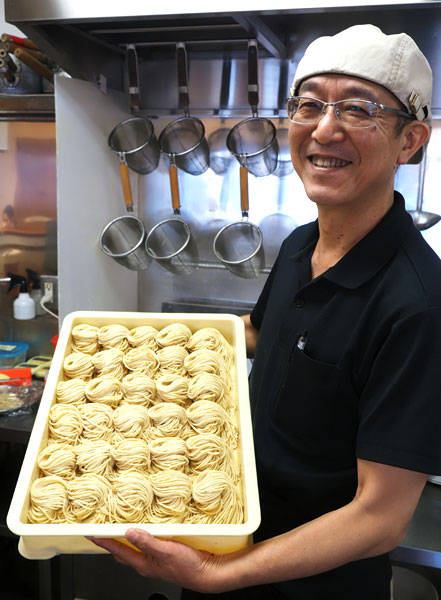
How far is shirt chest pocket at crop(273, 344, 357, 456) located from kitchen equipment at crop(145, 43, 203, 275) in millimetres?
924

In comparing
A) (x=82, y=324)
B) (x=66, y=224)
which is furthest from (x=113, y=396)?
(x=66, y=224)

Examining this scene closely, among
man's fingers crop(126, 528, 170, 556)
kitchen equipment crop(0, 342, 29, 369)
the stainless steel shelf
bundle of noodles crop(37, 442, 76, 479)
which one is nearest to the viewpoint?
man's fingers crop(126, 528, 170, 556)

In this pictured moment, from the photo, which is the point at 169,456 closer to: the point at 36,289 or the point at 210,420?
the point at 210,420

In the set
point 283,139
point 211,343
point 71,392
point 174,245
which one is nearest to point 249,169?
point 283,139

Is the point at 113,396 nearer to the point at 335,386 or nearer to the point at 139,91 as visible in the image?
the point at 335,386

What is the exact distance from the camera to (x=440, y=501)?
1.67m

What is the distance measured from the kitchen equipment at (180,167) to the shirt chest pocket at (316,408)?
3.03 ft

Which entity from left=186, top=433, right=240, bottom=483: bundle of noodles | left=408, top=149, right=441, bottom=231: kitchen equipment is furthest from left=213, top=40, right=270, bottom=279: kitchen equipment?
left=186, top=433, right=240, bottom=483: bundle of noodles

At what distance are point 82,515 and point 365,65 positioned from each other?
0.93 metres

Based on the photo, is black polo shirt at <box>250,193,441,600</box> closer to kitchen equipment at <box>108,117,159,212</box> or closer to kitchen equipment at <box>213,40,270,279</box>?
kitchen equipment at <box>213,40,270,279</box>

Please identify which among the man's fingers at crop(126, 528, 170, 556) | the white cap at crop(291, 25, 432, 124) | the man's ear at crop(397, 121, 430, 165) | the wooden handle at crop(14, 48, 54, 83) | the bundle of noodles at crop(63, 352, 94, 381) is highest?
the wooden handle at crop(14, 48, 54, 83)

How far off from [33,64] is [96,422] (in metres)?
1.59

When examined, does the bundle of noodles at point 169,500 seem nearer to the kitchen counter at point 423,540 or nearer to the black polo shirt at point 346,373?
the black polo shirt at point 346,373

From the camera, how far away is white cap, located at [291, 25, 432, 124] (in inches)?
39.7
